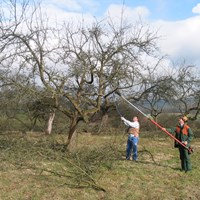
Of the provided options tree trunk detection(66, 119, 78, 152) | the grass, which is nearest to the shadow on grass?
the grass

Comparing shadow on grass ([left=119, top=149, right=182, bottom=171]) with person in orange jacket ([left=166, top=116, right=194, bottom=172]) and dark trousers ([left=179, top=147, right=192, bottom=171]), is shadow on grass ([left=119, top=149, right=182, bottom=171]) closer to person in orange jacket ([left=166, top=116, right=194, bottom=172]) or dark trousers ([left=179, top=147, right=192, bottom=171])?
dark trousers ([left=179, top=147, right=192, bottom=171])

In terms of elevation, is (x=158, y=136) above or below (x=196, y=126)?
below

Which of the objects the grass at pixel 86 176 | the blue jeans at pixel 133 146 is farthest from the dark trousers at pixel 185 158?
the blue jeans at pixel 133 146

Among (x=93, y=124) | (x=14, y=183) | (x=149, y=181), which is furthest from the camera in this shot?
(x=93, y=124)

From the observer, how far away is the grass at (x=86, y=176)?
7559 millimetres

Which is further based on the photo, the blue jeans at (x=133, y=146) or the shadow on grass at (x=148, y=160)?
the blue jeans at (x=133, y=146)

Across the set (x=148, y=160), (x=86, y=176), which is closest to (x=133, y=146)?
(x=148, y=160)

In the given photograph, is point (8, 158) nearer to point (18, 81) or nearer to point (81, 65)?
point (18, 81)

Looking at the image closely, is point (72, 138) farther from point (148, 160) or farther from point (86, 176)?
point (86, 176)

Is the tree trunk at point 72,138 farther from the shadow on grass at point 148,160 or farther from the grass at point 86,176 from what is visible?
the shadow on grass at point 148,160

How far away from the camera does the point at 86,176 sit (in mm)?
8328

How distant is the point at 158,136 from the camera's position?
19.3 meters

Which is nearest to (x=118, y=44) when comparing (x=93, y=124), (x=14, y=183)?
(x=14, y=183)

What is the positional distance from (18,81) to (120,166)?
12.7ft
